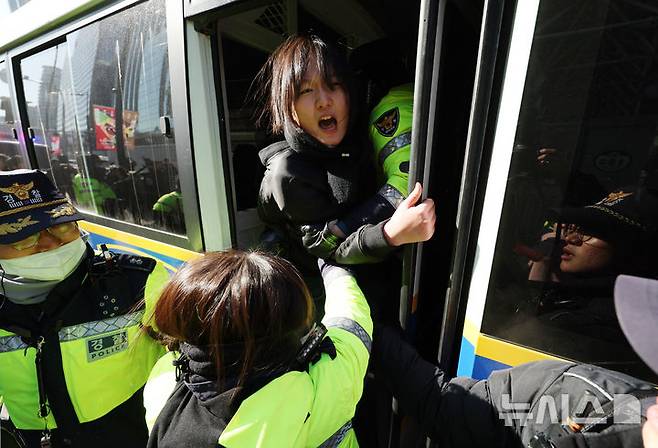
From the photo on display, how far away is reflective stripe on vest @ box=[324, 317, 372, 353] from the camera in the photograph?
0.95 m

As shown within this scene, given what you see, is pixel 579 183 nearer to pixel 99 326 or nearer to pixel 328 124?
pixel 328 124

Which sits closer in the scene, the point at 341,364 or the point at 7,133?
the point at 341,364

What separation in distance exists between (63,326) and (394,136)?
46.7 inches

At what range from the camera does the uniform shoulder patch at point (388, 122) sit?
3.75 ft

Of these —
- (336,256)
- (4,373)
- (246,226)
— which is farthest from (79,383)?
(246,226)

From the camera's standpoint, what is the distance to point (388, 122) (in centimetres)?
117

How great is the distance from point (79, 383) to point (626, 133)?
1.63 meters

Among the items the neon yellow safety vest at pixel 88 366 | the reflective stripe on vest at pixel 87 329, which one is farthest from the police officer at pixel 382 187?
the reflective stripe on vest at pixel 87 329

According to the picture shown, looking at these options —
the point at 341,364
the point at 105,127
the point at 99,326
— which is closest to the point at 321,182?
the point at 341,364

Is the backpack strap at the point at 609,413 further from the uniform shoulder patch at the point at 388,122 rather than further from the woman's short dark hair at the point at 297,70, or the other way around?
the woman's short dark hair at the point at 297,70

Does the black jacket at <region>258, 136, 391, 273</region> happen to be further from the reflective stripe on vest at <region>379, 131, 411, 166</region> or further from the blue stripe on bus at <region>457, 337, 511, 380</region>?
the blue stripe on bus at <region>457, 337, 511, 380</region>

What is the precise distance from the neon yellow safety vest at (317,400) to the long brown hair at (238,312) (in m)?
0.06

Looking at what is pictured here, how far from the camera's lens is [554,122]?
2.77 feet

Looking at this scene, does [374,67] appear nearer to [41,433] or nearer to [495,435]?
[495,435]
